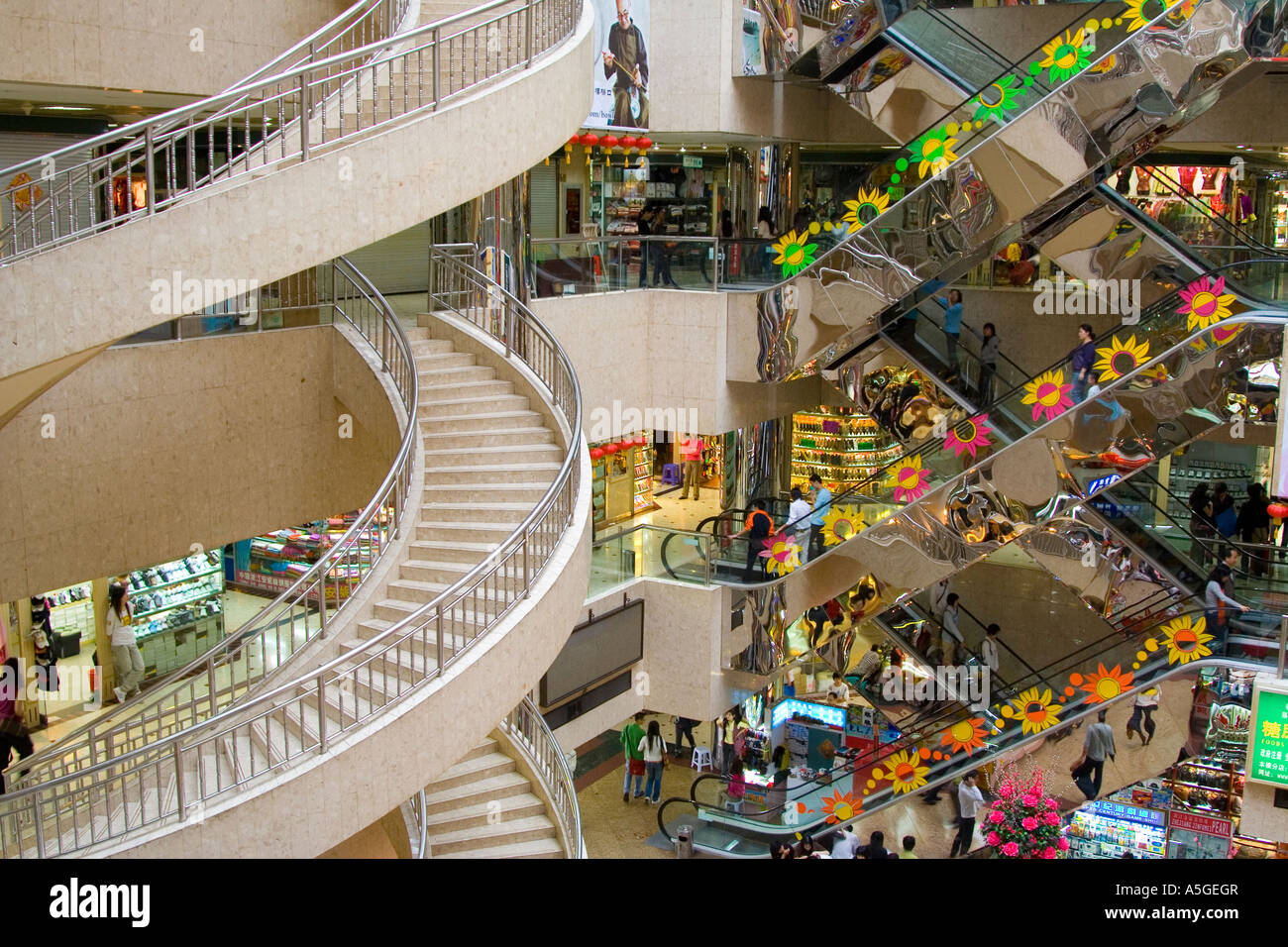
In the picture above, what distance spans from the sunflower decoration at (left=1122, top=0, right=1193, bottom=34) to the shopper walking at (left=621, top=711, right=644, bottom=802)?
10356 millimetres

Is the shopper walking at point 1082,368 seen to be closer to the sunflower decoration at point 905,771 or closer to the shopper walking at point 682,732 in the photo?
the sunflower decoration at point 905,771

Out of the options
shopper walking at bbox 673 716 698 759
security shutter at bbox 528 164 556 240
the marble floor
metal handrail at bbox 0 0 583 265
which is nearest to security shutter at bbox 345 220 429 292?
security shutter at bbox 528 164 556 240

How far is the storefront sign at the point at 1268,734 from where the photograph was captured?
12836 mm

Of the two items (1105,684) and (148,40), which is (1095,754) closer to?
(1105,684)

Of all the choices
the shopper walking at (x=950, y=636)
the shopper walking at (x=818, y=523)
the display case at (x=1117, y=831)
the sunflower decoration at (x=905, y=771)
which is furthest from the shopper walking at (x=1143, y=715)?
the shopper walking at (x=818, y=523)

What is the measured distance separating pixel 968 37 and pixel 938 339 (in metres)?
3.56

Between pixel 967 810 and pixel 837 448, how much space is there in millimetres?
7417

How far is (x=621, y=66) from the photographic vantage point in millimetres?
15297

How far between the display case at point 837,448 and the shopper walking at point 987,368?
Answer: 526 cm

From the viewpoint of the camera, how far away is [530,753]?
11.6 metres

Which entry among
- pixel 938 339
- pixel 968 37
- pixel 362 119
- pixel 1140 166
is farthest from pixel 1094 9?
pixel 362 119
